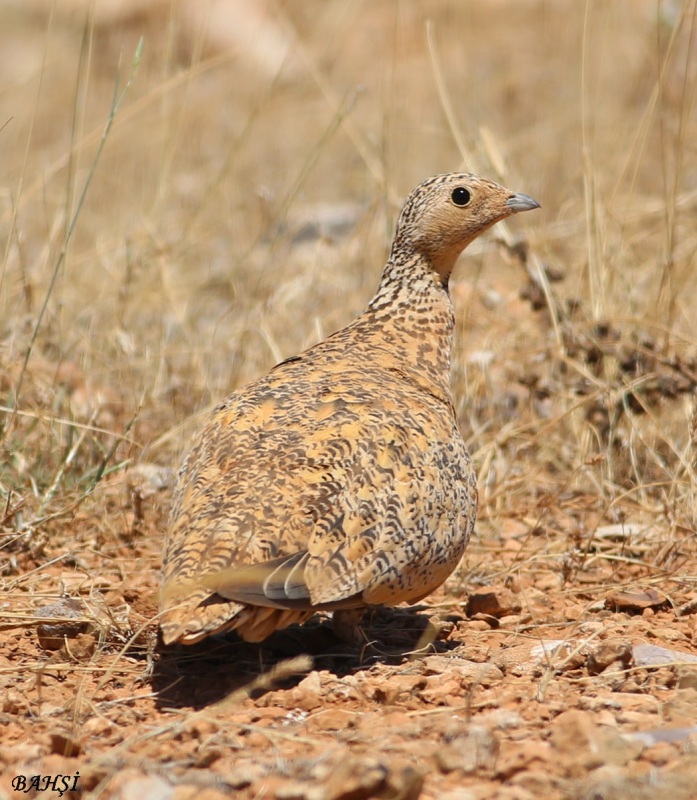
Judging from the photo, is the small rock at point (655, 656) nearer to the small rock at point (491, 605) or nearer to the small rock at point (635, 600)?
the small rock at point (635, 600)

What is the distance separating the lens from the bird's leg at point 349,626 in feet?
12.8

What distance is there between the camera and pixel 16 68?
13883mm

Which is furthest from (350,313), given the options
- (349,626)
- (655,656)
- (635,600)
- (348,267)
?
(655,656)

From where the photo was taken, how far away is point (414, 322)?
4.76 meters


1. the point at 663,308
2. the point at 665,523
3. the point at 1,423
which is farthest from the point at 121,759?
the point at 663,308

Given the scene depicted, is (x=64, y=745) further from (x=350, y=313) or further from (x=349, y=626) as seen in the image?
(x=350, y=313)

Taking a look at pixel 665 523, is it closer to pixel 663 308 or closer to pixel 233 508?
pixel 663 308

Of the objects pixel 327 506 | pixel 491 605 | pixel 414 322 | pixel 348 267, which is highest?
pixel 348 267

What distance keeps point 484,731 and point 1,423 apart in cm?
289

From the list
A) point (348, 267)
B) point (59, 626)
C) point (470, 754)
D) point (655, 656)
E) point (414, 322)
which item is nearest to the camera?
point (470, 754)

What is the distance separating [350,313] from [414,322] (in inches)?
82.0

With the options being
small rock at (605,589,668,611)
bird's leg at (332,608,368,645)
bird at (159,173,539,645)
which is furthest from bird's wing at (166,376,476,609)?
small rock at (605,589,668,611)

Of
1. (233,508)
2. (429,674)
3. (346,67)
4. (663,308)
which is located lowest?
(429,674)

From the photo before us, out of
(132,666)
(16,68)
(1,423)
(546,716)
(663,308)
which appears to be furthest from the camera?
(16,68)
